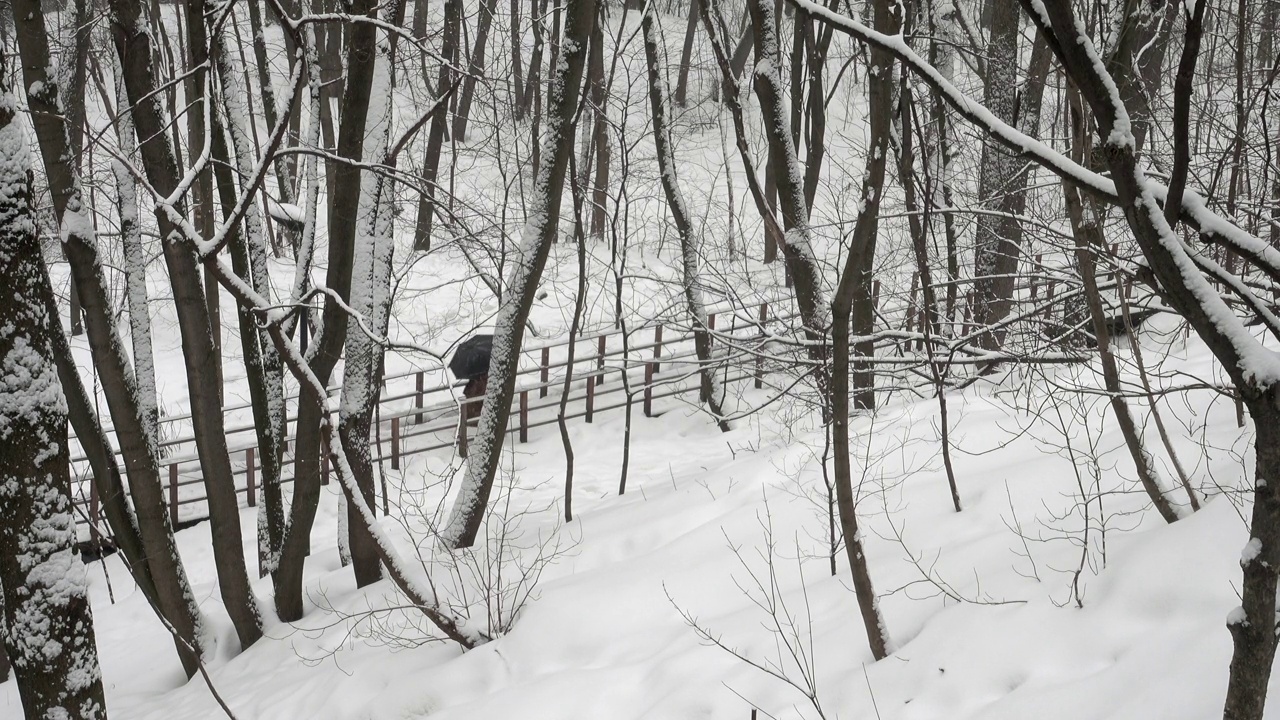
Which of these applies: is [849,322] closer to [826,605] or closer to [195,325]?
[826,605]

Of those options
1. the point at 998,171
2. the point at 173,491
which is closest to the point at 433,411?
the point at 173,491

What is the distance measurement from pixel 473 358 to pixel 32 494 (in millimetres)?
9264

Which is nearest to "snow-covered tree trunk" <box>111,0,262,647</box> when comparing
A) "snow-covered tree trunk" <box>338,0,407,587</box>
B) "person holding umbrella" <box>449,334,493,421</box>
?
"snow-covered tree trunk" <box>338,0,407,587</box>

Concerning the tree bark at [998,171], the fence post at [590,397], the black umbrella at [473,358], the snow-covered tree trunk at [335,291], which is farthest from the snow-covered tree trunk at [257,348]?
the tree bark at [998,171]

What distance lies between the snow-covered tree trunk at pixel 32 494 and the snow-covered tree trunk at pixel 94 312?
1.75 m

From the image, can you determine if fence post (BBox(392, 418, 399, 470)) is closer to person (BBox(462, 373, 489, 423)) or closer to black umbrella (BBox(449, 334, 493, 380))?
person (BBox(462, 373, 489, 423))

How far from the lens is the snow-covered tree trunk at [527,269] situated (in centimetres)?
734

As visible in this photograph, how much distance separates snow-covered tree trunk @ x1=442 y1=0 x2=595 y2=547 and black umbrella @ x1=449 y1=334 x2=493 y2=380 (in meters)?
5.13

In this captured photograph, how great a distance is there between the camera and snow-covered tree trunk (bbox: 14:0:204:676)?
602 centimetres

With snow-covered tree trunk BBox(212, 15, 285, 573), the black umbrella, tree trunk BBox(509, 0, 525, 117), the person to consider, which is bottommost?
the person

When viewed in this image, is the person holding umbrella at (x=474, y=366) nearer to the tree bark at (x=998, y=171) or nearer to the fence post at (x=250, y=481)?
the fence post at (x=250, y=481)

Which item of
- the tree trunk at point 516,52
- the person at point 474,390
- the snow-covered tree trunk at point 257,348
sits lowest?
the person at point 474,390

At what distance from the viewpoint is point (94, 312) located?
6277mm

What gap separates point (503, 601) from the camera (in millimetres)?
6289
